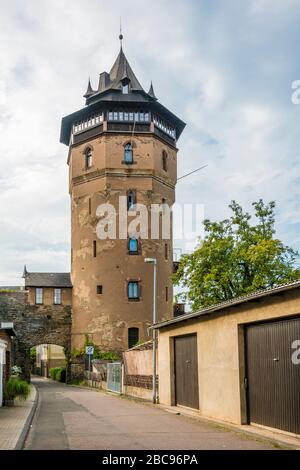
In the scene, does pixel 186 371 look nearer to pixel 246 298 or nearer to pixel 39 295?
pixel 246 298

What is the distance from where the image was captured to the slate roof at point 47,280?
51.7 meters

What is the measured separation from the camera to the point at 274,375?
14.2m

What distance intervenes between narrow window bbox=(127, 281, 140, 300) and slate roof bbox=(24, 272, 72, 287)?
251 inches

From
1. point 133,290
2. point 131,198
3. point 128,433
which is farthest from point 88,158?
point 128,433

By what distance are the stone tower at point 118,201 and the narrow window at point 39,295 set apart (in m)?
2.97

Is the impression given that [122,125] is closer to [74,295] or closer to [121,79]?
[121,79]

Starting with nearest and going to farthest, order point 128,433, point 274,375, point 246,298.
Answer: point 128,433 → point 274,375 → point 246,298

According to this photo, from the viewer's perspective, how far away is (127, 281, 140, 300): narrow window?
4812 centimetres

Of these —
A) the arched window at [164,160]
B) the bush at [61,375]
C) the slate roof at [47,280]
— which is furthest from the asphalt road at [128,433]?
the bush at [61,375]

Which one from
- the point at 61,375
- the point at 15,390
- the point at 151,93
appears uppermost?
the point at 151,93

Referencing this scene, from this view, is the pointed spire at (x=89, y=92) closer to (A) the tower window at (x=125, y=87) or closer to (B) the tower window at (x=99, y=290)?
(A) the tower window at (x=125, y=87)

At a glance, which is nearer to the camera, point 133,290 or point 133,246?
point 133,290

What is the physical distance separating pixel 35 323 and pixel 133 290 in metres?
9.68
